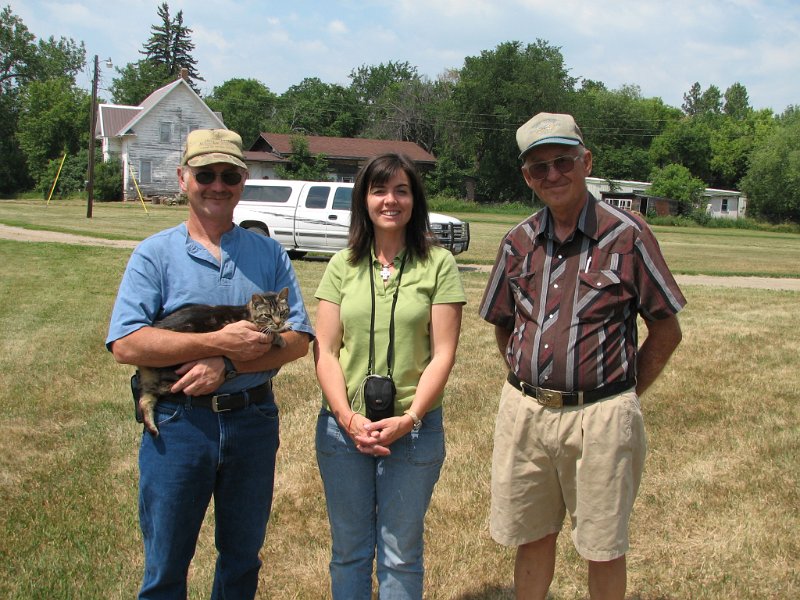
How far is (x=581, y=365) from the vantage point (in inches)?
106

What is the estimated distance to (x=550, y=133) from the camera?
2746 mm

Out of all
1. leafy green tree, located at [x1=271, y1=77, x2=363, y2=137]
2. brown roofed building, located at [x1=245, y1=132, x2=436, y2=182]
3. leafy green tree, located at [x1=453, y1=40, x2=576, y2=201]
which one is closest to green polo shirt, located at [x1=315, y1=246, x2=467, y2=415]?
brown roofed building, located at [x1=245, y1=132, x2=436, y2=182]

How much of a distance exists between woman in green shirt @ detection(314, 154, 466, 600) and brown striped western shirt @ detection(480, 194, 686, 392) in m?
0.35

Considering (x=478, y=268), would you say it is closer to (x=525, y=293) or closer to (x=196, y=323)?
(x=525, y=293)

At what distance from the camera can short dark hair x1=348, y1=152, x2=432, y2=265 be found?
2773mm

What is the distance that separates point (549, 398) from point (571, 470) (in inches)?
12.7

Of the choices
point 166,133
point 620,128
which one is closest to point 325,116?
point 166,133

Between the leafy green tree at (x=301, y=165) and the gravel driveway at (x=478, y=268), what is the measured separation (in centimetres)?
3071

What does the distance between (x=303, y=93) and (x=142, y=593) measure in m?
84.5

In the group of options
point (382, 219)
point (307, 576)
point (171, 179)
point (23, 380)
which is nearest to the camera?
point (382, 219)

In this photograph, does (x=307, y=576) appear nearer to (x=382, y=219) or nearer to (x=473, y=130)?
(x=382, y=219)

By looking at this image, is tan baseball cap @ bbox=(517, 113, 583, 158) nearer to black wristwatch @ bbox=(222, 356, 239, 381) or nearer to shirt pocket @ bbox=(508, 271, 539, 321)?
shirt pocket @ bbox=(508, 271, 539, 321)

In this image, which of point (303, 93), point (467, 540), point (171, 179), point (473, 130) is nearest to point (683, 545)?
point (467, 540)

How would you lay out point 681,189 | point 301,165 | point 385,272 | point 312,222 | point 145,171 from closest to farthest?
point 385,272
point 312,222
point 145,171
point 301,165
point 681,189
